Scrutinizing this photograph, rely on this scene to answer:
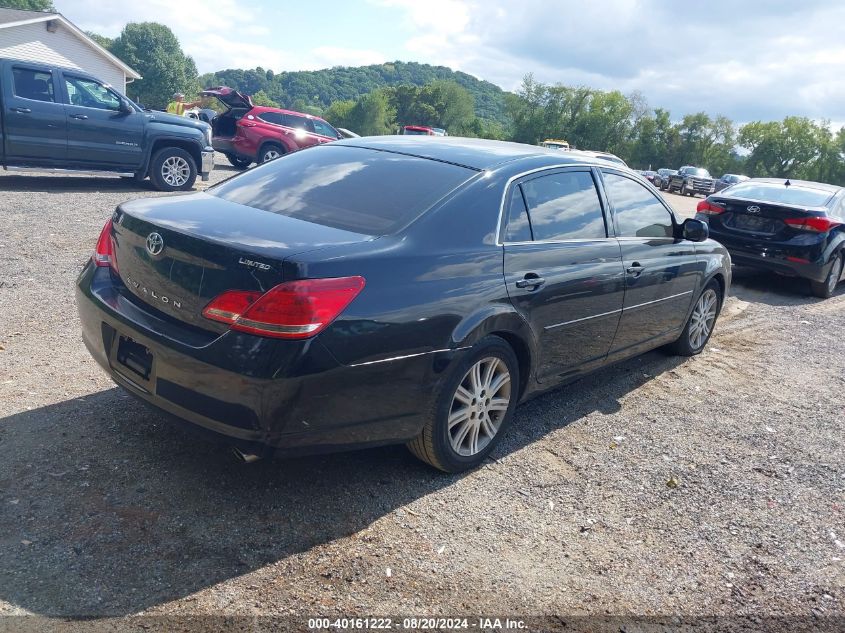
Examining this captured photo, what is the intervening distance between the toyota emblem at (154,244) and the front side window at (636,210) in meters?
2.92

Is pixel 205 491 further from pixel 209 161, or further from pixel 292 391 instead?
pixel 209 161

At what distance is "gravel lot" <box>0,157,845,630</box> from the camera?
2732 millimetres

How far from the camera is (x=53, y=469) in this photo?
3.34m

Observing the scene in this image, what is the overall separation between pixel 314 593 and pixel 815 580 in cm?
221

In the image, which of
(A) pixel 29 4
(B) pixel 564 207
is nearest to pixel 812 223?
(B) pixel 564 207

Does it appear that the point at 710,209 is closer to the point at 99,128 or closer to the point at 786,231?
the point at 786,231

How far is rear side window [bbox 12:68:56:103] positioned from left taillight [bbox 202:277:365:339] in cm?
1006

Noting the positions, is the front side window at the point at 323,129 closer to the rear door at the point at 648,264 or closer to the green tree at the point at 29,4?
the rear door at the point at 648,264

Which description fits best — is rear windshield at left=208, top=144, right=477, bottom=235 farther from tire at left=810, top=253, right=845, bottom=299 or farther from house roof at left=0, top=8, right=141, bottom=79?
house roof at left=0, top=8, right=141, bottom=79

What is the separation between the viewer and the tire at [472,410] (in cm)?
344

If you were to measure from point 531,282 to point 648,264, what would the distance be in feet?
4.91

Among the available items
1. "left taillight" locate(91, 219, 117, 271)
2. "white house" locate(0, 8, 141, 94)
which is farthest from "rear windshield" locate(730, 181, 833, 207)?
"white house" locate(0, 8, 141, 94)

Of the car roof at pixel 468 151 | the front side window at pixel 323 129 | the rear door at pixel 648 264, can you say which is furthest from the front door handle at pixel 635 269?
the front side window at pixel 323 129

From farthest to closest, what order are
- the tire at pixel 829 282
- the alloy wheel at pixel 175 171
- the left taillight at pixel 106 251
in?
the alloy wheel at pixel 175 171, the tire at pixel 829 282, the left taillight at pixel 106 251
